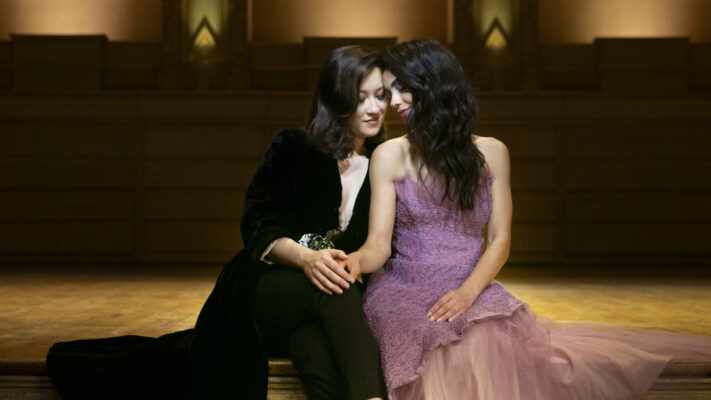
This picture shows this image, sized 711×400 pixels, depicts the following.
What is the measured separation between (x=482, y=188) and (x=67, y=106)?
17.6 ft

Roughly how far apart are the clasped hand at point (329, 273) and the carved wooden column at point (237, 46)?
16.2 feet

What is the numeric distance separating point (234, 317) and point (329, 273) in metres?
0.35

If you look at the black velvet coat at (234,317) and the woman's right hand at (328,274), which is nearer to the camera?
the woman's right hand at (328,274)

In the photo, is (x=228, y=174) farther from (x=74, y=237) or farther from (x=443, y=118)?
(x=443, y=118)

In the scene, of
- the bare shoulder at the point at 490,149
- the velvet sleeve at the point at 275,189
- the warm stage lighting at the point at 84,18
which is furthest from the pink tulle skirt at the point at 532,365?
the warm stage lighting at the point at 84,18

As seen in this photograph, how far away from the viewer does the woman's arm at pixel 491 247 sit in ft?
6.01

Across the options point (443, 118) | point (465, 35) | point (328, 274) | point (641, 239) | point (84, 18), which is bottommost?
point (641, 239)

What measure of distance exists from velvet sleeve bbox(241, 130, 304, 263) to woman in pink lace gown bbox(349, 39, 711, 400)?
29 centimetres

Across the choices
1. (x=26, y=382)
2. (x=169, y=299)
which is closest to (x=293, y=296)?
(x=26, y=382)

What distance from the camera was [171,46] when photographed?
21.5 feet

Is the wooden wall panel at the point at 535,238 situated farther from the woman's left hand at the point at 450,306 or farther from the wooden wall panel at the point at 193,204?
the woman's left hand at the point at 450,306

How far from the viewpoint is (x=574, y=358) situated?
1.87 metres

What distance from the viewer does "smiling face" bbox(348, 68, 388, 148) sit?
2.14m

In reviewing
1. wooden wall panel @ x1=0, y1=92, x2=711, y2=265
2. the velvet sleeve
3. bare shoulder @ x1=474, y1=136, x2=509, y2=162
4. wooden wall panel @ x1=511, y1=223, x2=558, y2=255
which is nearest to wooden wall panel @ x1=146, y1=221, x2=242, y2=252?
wooden wall panel @ x1=0, y1=92, x2=711, y2=265
